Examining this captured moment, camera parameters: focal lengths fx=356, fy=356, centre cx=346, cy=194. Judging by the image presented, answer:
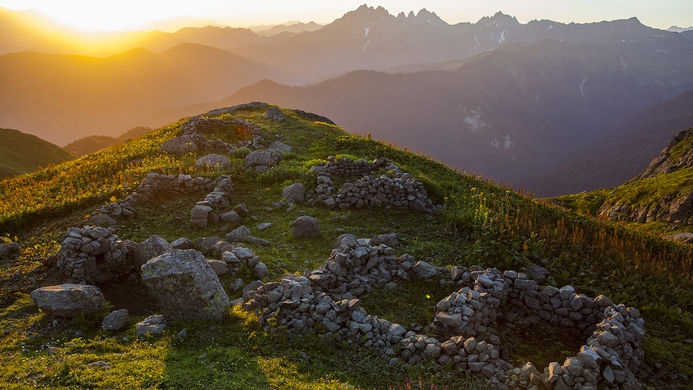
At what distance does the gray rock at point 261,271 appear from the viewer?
13352mm

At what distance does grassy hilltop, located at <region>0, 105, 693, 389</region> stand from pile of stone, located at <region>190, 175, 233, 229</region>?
66cm

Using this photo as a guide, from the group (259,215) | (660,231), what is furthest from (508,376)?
(660,231)

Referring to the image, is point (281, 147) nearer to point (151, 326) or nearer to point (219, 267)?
point (219, 267)

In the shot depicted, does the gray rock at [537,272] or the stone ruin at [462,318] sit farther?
the gray rock at [537,272]

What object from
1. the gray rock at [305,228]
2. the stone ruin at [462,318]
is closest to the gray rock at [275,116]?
the gray rock at [305,228]

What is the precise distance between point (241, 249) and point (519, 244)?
37.0 ft

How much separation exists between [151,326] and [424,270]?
890 centimetres

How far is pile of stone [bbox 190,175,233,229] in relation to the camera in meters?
17.8

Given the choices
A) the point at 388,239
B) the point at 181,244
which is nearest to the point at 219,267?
the point at 181,244

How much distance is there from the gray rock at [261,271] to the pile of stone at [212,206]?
5.72 m

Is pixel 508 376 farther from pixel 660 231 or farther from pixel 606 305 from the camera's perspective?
pixel 660 231

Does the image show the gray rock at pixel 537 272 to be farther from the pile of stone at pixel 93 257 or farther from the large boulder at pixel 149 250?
the pile of stone at pixel 93 257

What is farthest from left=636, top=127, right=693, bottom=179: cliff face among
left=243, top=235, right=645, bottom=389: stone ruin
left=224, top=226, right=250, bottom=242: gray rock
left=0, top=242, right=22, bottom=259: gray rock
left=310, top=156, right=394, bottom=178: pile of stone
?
left=0, top=242, right=22, bottom=259: gray rock

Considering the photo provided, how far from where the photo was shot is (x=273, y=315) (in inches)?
395
